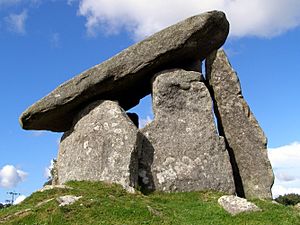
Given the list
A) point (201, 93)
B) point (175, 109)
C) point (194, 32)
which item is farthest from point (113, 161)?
point (194, 32)

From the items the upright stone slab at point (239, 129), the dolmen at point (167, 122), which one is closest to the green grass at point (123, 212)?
the dolmen at point (167, 122)

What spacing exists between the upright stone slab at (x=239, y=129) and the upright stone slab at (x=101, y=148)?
5.33 m

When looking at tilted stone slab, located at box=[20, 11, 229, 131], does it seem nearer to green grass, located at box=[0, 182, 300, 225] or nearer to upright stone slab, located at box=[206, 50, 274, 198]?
upright stone slab, located at box=[206, 50, 274, 198]

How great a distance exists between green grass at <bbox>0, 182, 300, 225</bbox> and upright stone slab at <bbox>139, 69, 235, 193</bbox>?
2.81 m

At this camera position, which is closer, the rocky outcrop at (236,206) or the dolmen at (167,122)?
the rocky outcrop at (236,206)

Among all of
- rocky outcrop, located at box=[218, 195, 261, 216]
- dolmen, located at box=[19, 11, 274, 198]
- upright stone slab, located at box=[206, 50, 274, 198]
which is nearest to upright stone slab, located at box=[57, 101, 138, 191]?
dolmen, located at box=[19, 11, 274, 198]

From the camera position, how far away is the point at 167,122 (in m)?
22.0

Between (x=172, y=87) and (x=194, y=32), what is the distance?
8.92ft

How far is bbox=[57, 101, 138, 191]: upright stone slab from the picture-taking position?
20078mm

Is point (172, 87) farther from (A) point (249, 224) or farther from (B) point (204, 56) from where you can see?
(A) point (249, 224)

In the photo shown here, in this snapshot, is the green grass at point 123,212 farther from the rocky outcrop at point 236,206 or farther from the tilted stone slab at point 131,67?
the tilted stone slab at point 131,67

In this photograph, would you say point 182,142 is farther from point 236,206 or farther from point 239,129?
point 236,206

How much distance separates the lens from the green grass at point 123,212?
14883 millimetres

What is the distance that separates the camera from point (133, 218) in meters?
14.9
